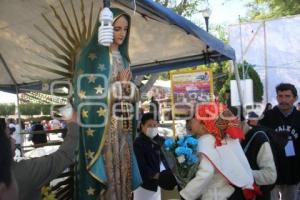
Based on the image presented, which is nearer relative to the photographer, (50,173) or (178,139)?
(50,173)

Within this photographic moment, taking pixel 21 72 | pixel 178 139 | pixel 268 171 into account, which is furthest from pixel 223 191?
pixel 21 72

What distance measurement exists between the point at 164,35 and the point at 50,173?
3163 millimetres

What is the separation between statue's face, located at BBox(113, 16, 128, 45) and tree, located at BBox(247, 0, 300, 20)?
2382 centimetres

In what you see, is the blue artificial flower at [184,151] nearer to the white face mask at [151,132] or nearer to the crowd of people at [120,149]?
the crowd of people at [120,149]

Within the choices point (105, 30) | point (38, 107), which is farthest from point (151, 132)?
point (38, 107)

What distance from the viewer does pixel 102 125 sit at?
3.55 meters

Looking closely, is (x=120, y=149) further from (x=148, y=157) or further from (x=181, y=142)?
(x=148, y=157)

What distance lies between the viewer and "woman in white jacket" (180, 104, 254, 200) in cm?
311

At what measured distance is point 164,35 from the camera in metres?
5.36

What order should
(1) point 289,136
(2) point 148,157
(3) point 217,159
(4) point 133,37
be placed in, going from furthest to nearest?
1. (4) point 133,37
2. (1) point 289,136
3. (2) point 148,157
4. (3) point 217,159

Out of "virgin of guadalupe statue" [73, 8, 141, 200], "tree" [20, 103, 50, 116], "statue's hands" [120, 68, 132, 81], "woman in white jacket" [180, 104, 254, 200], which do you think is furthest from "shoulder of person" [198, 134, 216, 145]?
"tree" [20, 103, 50, 116]

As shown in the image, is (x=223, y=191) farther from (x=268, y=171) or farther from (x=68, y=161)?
(x=68, y=161)

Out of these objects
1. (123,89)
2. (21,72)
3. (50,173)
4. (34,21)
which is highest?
(34,21)

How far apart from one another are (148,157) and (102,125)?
1691 millimetres
